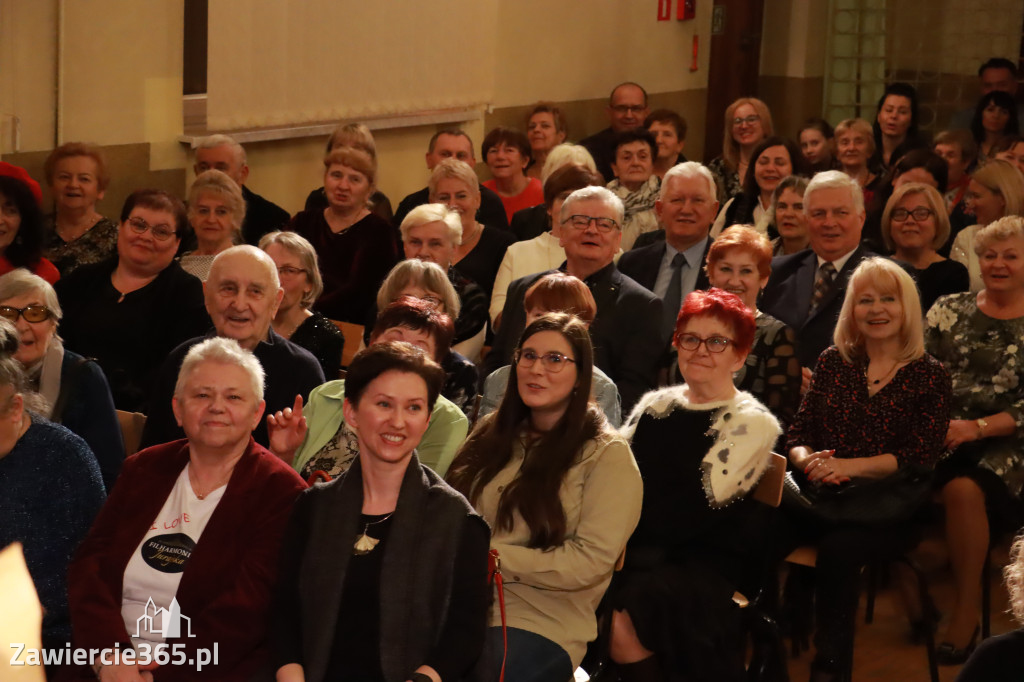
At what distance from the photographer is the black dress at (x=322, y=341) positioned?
4.16 m

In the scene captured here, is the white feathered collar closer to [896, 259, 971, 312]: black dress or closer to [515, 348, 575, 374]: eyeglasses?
[515, 348, 575, 374]: eyeglasses

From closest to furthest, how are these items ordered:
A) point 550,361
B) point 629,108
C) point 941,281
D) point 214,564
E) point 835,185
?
point 214,564
point 550,361
point 835,185
point 941,281
point 629,108

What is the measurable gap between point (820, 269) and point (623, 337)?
95 centimetres

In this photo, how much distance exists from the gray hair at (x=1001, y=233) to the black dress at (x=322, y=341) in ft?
7.03

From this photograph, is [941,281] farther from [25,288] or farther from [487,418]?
[25,288]

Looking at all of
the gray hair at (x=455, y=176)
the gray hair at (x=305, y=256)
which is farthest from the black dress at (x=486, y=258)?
the gray hair at (x=305, y=256)

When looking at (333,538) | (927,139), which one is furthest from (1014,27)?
(333,538)

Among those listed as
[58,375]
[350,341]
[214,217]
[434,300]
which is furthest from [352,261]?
[58,375]

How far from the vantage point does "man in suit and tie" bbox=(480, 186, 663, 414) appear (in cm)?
407

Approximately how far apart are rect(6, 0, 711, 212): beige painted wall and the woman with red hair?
3.34 metres

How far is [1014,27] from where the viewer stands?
916cm

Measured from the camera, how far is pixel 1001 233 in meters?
4.25

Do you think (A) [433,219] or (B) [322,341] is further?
(A) [433,219]

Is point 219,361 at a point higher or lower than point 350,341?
higher
